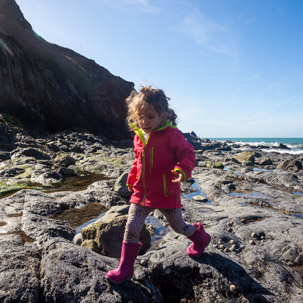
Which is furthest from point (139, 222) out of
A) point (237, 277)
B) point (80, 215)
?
point (80, 215)

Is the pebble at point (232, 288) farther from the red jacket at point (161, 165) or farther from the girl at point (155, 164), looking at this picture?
the red jacket at point (161, 165)

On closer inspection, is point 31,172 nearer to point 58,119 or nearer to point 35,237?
point 35,237

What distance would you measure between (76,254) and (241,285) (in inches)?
82.7

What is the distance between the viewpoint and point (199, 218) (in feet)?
18.3

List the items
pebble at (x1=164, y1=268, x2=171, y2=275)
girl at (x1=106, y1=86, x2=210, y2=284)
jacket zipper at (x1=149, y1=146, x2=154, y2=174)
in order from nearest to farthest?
girl at (x1=106, y1=86, x2=210, y2=284) → jacket zipper at (x1=149, y1=146, x2=154, y2=174) → pebble at (x1=164, y1=268, x2=171, y2=275)

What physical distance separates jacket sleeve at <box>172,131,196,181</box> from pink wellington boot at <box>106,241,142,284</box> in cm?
110

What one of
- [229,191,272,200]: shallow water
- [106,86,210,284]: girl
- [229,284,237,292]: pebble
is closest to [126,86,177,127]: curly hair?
[106,86,210,284]: girl

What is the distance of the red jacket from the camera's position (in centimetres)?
282

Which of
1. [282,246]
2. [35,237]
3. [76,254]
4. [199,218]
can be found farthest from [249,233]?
[35,237]

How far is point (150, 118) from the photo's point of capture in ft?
9.65

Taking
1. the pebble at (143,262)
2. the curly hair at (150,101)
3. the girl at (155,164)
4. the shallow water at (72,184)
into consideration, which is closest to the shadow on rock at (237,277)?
the girl at (155,164)

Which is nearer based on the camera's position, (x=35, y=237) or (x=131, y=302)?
(x=131, y=302)

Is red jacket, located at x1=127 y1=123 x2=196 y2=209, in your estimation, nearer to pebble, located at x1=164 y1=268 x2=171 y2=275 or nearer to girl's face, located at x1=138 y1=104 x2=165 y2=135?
girl's face, located at x1=138 y1=104 x2=165 y2=135

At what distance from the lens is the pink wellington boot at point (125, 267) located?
240 cm
